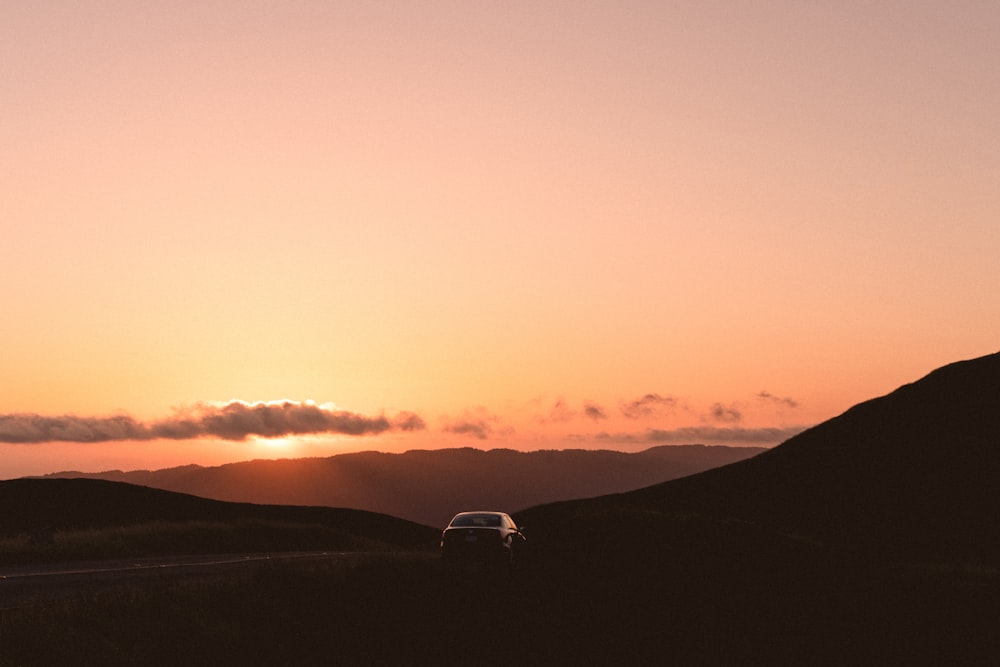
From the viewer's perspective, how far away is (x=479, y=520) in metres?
37.8

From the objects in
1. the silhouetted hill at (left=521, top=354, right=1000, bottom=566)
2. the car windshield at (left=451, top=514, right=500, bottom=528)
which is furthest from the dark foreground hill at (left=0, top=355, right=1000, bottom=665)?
the silhouetted hill at (left=521, top=354, right=1000, bottom=566)

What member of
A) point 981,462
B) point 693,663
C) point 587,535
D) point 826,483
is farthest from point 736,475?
point 693,663

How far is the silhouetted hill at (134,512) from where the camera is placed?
250ft

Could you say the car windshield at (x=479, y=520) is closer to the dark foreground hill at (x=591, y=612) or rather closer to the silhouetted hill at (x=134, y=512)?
the dark foreground hill at (x=591, y=612)

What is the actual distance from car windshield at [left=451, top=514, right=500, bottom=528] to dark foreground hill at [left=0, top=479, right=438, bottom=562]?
17.6m

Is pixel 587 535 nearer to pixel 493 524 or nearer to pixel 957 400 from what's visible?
pixel 493 524

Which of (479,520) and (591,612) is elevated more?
(479,520)

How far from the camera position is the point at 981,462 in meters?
96.5

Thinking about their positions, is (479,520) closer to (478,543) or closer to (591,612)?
(478,543)

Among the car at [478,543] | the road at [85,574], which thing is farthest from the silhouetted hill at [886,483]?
the road at [85,574]

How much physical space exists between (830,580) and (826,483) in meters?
67.3

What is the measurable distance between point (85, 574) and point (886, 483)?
271 feet

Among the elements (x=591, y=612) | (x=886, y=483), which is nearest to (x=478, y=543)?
(x=591, y=612)

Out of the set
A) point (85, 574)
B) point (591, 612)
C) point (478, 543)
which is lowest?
point (591, 612)
